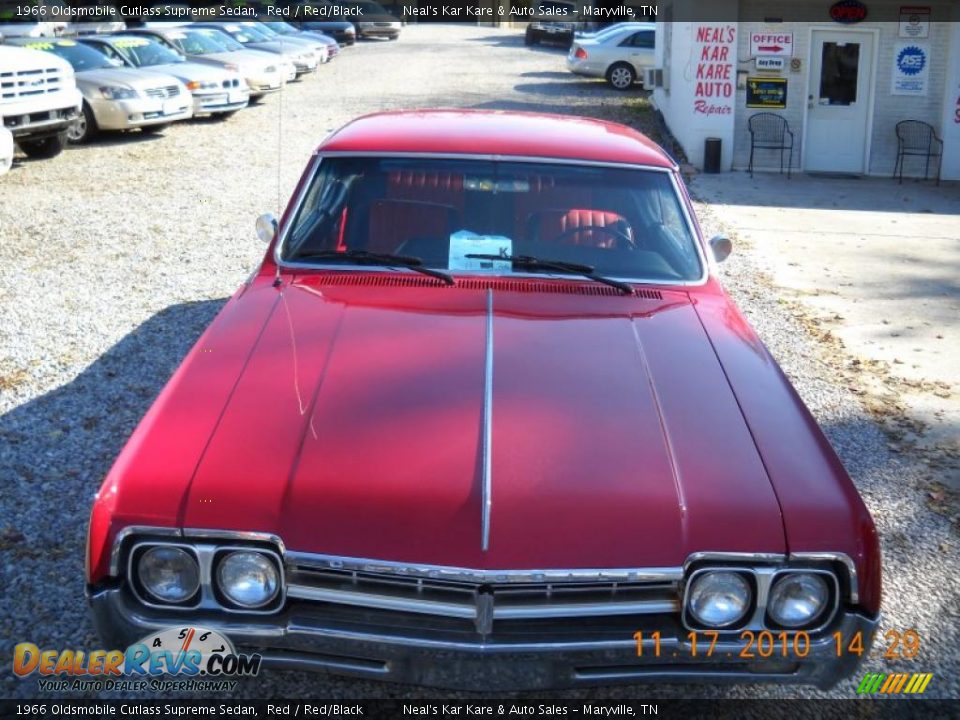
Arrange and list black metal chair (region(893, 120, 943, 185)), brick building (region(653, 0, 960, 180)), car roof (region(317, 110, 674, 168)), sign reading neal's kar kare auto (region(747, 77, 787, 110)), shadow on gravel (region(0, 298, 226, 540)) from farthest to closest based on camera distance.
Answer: sign reading neal's kar kare auto (region(747, 77, 787, 110))
black metal chair (region(893, 120, 943, 185))
brick building (region(653, 0, 960, 180))
shadow on gravel (region(0, 298, 226, 540))
car roof (region(317, 110, 674, 168))

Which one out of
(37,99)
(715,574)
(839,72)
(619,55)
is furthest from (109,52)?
(715,574)

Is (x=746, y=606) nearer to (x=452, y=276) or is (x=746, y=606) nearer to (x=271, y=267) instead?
(x=452, y=276)

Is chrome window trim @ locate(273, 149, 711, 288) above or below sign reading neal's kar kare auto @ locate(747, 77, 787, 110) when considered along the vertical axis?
below

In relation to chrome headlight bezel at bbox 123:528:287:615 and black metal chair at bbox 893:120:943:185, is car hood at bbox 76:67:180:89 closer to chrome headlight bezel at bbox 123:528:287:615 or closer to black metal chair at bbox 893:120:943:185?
black metal chair at bbox 893:120:943:185

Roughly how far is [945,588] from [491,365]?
2300 millimetres

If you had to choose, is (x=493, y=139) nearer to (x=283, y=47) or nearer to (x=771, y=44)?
(x=771, y=44)

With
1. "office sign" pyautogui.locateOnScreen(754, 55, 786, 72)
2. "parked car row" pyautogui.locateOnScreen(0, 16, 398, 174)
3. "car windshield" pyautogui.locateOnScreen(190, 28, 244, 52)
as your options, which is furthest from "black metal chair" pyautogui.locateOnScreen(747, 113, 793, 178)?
"car windshield" pyautogui.locateOnScreen(190, 28, 244, 52)

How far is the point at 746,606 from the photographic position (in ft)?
9.84

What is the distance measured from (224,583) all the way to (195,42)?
19.8 meters

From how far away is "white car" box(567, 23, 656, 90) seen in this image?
84.4 ft

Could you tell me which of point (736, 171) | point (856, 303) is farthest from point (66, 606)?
point (736, 171)

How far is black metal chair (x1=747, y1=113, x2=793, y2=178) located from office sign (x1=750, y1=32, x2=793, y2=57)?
0.86 m

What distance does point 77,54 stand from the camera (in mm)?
16609

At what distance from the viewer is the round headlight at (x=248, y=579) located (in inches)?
116
